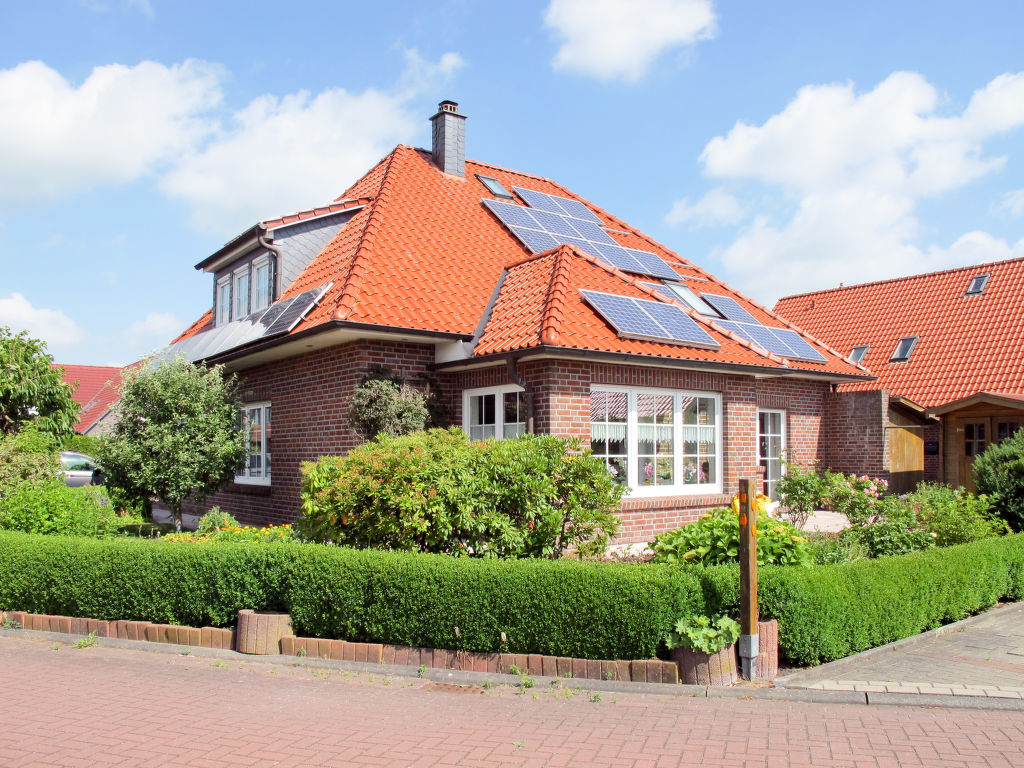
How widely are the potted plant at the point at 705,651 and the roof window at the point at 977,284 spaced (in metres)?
20.0

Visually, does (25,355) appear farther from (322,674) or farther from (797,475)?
(797,475)

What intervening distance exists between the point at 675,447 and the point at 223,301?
10.2m

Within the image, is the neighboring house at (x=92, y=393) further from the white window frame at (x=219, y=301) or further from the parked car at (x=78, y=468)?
the white window frame at (x=219, y=301)

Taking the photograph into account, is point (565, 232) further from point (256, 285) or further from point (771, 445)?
point (256, 285)

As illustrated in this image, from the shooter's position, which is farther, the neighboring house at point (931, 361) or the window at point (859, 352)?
the window at point (859, 352)

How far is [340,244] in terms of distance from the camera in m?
15.2

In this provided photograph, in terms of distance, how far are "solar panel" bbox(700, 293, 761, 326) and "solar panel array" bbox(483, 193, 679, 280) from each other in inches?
35.0

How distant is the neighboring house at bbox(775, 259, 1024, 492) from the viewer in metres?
17.9

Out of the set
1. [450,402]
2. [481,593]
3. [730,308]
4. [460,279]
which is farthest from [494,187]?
[481,593]

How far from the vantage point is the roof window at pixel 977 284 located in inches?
895

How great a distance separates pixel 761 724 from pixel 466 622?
8.20ft

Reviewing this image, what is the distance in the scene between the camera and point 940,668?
689 centimetres

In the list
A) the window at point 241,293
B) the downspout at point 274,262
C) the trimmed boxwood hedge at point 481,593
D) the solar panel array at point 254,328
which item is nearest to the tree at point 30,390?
the solar panel array at point 254,328

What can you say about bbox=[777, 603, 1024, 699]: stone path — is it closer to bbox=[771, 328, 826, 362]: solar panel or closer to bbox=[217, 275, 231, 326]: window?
bbox=[771, 328, 826, 362]: solar panel
